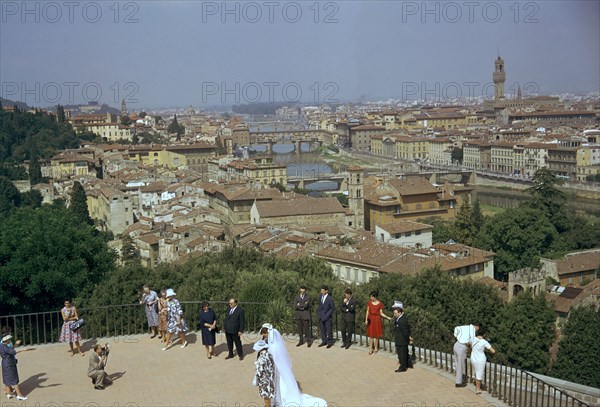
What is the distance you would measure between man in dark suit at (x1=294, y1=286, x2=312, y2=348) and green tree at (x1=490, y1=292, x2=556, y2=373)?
657cm

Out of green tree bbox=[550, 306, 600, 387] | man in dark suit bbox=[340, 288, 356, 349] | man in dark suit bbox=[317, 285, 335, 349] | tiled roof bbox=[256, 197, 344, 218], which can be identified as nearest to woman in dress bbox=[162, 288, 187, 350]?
man in dark suit bbox=[317, 285, 335, 349]

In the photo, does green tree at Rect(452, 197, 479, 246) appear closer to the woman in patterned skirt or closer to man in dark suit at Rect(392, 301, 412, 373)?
man in dark suit at Rect(392, 301, 412, 373)

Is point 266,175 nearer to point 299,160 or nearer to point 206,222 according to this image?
point 206,222

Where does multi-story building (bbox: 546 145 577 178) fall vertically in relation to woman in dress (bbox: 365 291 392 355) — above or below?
below

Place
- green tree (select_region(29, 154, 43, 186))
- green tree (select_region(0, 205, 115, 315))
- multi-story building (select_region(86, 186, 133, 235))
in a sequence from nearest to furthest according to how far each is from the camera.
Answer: green tree (select_region(0, 205, 115, 315)), multi-story building (select_region(86, 186, 133, 235)), green tree (select_region(29, 154, 43, 186))

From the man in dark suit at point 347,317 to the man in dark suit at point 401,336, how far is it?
2.00 ft

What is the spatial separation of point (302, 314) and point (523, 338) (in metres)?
7.26

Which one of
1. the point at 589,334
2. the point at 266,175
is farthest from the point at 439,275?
the point at 266,175

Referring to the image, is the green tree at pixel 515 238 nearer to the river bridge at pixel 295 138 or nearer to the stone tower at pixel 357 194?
the stone tower at pixel 357 194

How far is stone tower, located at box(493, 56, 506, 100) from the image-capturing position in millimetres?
97812

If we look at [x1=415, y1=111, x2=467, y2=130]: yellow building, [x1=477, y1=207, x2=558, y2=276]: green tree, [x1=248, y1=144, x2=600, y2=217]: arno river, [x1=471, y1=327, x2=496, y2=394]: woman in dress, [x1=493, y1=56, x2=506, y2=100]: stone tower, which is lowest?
[x1=248, y1=144, x2=600, y2=217]: arno river

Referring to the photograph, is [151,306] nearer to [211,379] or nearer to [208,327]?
[208,327]

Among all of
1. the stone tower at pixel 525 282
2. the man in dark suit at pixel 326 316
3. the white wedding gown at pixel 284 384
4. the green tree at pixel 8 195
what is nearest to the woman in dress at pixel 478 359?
the white wedding gown at pixel 284 384

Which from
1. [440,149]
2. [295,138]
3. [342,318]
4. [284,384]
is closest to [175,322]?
[342,318]
